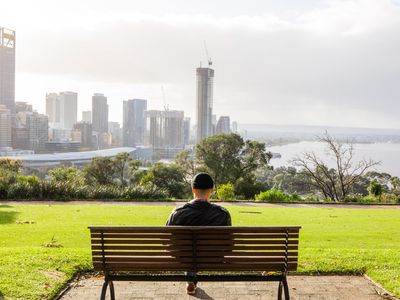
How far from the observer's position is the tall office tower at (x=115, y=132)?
124731mm

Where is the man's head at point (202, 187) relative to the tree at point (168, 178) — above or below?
above

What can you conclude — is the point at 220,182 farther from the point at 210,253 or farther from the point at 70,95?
the point at 70,95

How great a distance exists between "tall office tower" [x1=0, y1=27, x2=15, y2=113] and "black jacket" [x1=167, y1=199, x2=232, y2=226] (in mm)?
134391

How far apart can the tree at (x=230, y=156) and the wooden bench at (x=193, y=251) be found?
34.2 m

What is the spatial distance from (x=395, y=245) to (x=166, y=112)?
105 m

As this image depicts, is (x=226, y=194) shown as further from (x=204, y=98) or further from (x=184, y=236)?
(x=204, y=98)

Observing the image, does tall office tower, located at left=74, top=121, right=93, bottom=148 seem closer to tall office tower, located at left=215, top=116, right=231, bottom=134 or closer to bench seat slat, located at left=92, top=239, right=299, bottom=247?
tall office tower, located at left=215, top=116, right=231, bottom=134

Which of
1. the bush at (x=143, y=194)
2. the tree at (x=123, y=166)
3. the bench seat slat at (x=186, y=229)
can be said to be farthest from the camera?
the tree at (x=123, y=166)

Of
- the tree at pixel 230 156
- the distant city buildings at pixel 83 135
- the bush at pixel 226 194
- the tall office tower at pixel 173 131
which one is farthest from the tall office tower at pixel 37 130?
the bush at pixel 226 194

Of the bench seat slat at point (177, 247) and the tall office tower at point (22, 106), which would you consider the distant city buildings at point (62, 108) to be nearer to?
the tall office tower at point (22, 106)

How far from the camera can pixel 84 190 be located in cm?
1945

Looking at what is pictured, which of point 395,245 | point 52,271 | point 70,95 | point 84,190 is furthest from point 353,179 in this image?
point 70,95

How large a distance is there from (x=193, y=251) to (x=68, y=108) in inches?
6455

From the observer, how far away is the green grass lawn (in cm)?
573
